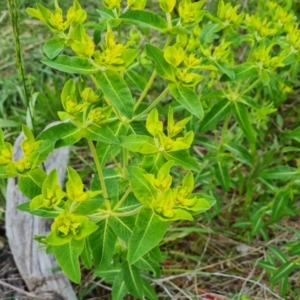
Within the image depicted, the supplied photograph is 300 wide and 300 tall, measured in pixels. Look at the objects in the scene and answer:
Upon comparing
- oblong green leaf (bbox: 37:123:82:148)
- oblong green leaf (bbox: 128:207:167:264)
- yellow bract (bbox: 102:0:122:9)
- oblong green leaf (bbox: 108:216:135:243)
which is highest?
yellow bract (bbox: 102:0:122:9)

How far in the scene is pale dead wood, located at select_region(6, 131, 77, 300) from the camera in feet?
6.66

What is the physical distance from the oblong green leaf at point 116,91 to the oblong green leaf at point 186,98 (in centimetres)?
12

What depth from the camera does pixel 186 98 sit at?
1.35 metres

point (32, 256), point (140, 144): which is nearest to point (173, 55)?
point (140, 144)

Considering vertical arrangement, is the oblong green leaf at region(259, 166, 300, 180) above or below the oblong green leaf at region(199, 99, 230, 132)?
below

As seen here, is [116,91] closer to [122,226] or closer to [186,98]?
[186,98]

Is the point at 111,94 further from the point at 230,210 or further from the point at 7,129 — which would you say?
the point at 7,129

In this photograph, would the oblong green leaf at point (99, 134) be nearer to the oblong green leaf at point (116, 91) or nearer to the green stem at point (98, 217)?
the oblong green leaf at point (116, 91)

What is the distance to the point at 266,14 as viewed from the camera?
2.36 m

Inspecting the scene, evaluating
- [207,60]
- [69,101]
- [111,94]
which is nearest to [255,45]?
[207,60]

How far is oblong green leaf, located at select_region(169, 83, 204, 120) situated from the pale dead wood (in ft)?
3.21

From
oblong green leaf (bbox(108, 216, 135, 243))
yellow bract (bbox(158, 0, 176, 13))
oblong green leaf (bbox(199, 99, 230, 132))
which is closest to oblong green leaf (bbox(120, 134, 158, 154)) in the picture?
oblong green leaf (bbox(108, 216, 135, 243))

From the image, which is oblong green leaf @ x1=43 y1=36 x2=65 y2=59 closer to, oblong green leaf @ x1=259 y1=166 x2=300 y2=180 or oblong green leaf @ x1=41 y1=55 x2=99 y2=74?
oblong green leaf @ x1=41 y1=55 x2=99 y2=74

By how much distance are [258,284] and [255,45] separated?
0.93 metres
